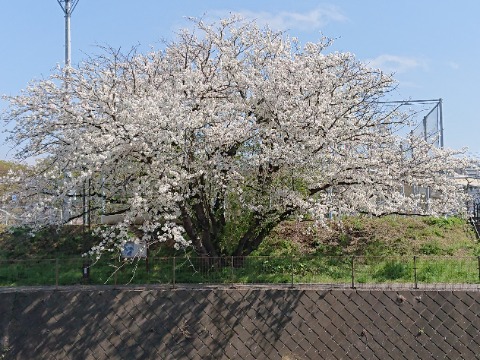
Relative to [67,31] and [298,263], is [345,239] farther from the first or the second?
[67,31]

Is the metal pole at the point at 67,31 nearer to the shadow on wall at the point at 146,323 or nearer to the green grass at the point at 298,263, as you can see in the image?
the green grass at the point at 298,263

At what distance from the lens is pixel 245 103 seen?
14.5 metres

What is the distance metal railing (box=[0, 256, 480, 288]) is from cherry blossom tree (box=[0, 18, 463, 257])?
940 mm

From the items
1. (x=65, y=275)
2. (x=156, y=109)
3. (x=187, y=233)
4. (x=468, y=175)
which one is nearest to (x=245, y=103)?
(x=156, y=109)

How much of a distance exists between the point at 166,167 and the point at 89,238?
6.05 meters

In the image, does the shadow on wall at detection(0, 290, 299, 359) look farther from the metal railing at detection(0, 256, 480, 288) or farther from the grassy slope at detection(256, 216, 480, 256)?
the grassy slope at detection(256, 216, 480, 256)

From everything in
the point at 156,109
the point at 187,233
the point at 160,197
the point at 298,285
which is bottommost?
the point at 298,285

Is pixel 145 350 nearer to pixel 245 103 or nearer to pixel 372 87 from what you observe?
pixel 245 103

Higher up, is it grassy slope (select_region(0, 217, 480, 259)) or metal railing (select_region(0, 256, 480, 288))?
grassy slope (select_region(0, 217, 480, 259))

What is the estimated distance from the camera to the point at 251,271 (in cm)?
1395

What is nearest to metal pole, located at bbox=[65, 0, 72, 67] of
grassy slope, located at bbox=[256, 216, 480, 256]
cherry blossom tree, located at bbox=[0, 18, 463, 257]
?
cherry blossom tree, located at bbox=[0, 18, 463, 257]

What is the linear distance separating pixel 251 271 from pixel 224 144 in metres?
3.10

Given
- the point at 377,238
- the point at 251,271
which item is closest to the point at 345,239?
the point at 377,238

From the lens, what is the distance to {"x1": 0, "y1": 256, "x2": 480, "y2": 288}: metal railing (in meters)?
13.6
